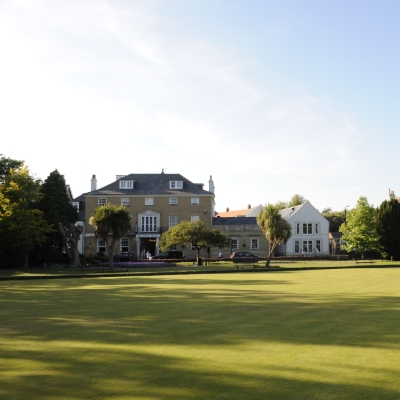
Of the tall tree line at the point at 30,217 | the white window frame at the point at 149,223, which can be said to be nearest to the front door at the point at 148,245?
the white window frame at the point at 149,223

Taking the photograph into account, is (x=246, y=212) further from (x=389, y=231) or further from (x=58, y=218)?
(x=58, y=218)

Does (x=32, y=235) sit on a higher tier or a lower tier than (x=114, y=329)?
higher

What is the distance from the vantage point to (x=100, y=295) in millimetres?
18906

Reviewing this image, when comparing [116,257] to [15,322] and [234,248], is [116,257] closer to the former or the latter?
[234,248]

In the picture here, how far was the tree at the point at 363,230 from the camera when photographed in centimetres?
6234

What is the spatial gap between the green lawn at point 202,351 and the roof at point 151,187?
2073 inches

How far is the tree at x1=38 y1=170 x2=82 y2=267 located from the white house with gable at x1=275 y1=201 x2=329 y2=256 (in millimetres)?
33744

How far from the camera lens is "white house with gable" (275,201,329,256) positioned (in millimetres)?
71062

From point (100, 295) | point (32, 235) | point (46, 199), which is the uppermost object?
point (46, 199)

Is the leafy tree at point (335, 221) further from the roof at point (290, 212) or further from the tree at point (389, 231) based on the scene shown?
the tree at point (389, 231)

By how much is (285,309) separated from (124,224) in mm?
28023

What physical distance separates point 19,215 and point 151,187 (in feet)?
97.8

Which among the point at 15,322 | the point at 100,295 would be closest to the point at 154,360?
the point at 15,322

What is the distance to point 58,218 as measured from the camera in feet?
159
